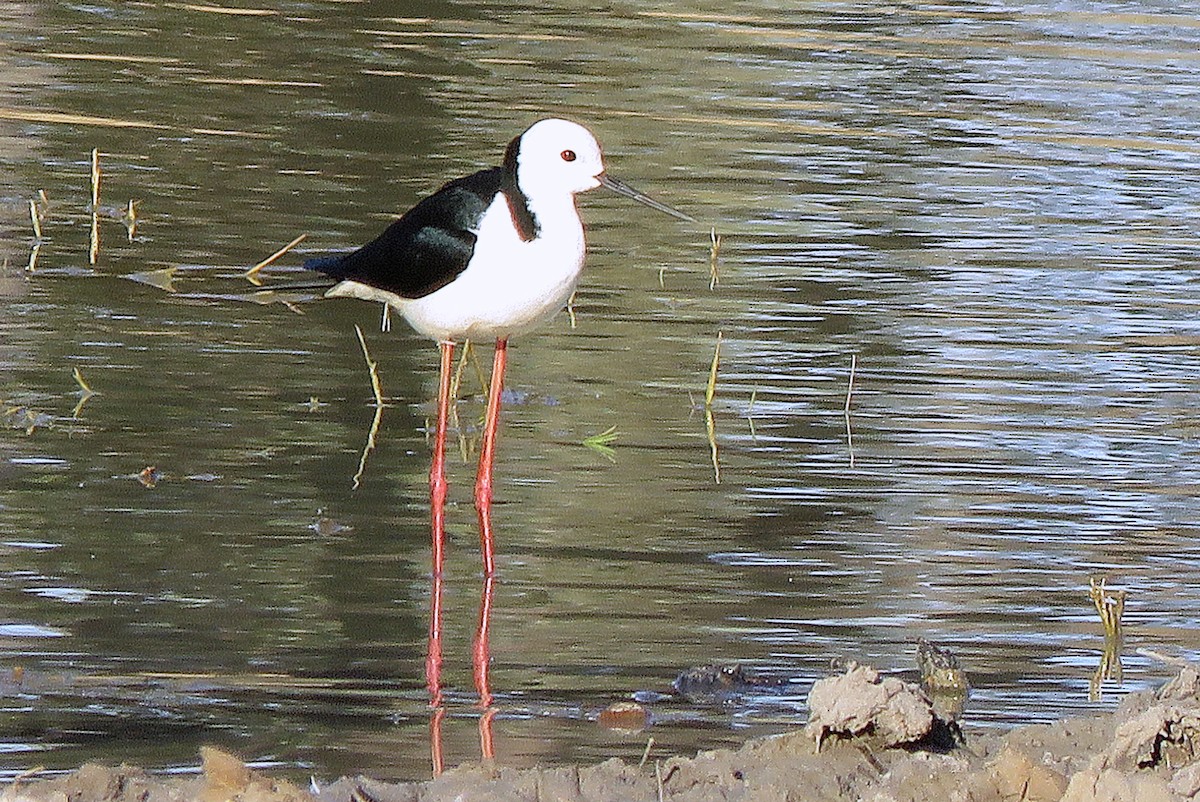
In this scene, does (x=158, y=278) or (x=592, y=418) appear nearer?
(x=592, y=418)

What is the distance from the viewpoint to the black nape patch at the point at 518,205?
7.21 m

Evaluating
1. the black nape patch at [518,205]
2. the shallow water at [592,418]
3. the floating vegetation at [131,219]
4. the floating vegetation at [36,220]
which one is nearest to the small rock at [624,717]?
the shallow water at [592,418]

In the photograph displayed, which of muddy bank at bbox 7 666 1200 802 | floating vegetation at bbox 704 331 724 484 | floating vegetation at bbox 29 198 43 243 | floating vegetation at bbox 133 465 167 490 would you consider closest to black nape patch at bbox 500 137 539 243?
floating vegetation at bbox 704 331 724 484

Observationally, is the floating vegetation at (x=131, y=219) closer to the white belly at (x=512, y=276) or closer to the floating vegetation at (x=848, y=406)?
the floating vegetation at (x=848, y=406)

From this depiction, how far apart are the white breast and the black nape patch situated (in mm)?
17

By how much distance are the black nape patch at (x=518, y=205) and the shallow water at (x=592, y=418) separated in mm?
873

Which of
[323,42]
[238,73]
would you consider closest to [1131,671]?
[238,73]

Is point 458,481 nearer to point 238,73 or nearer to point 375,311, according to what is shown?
point 375,311

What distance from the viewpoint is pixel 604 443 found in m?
8.09

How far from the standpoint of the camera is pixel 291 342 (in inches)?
362

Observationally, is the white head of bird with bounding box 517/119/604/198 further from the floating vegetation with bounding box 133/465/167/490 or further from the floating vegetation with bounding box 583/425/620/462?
the floating vegetation with bounding box 133/465/167/490

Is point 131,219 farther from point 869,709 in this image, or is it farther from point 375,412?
point 869,709

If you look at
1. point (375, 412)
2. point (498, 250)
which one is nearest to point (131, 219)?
point (375, 412)

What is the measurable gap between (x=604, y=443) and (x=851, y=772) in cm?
320
